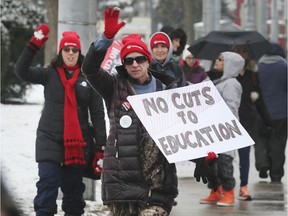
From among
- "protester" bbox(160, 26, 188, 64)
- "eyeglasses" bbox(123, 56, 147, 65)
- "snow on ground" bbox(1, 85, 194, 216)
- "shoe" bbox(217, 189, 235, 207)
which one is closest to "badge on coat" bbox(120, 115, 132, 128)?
"eyeglasses" bbox(123, 56, 147, 65)

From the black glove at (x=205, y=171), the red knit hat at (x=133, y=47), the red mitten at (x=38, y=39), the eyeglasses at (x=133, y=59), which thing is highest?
the red mitten at (x=38, y=39)

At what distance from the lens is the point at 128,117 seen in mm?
5457

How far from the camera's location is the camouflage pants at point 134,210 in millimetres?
5449

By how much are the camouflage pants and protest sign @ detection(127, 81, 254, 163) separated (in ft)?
1.03

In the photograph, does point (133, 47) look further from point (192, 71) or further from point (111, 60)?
point (192, 71)

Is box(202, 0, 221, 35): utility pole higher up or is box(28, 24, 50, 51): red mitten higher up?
box(202, 0, 221, 35): utility pole

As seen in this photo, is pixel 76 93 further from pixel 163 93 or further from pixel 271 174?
pixel 271 174

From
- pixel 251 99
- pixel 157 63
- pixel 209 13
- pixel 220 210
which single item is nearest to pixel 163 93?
pixel 157 63

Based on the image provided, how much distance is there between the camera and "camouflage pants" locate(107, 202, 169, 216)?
5.45m

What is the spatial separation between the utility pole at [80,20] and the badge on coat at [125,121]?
396cm

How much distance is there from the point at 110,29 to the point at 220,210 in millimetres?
4749

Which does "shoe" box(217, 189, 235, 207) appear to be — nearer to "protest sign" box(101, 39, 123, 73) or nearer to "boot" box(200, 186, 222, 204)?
"boot" box(200, 186, 222, 204)

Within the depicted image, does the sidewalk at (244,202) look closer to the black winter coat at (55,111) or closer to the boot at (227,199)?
the boot at (227,199)

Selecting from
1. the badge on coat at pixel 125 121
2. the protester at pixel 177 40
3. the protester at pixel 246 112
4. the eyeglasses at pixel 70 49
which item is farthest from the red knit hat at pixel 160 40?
the badge on coat at pixel 125 121
